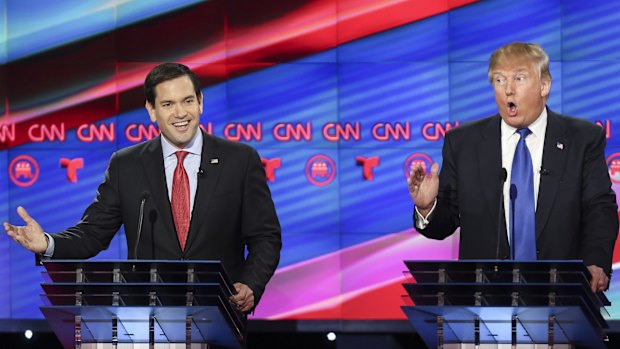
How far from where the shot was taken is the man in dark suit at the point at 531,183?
4398mm

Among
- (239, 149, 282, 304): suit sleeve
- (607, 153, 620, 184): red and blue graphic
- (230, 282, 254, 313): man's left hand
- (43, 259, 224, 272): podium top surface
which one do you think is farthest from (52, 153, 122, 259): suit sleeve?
(607, 153, 620, 184): red and blue graphic

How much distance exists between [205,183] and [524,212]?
1.23 metres

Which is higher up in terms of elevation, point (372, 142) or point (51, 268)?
point (372, 142)

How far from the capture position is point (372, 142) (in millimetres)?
7742

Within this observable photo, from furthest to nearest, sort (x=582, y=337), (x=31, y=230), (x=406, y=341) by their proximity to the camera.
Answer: (x=406, y=341), (x=31, y=230), (x=582, y=337)

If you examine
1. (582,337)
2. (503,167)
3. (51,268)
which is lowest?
(582,337)

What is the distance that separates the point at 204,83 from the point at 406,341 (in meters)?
2.12

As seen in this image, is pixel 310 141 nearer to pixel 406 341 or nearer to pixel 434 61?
pixel 434 61

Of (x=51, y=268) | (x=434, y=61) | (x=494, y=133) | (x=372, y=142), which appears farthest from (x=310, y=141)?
(x=51, y=268)

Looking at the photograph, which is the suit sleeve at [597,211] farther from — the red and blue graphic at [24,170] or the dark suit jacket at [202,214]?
the red and blue graphic at [24,170]

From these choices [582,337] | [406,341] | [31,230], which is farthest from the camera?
[406,341]

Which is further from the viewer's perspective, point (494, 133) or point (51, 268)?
point (494, 133)

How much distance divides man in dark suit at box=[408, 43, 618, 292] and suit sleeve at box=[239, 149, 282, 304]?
59 cm

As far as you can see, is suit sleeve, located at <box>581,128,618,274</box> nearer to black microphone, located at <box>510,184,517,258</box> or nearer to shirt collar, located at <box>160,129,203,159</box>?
black microphone, located at <box>510,184,517,258</box>
